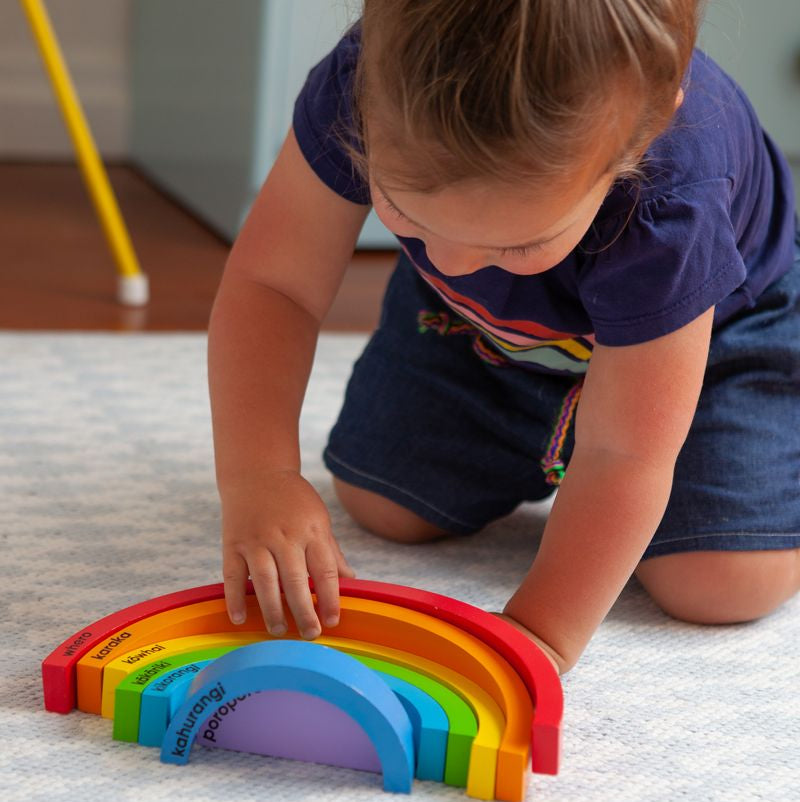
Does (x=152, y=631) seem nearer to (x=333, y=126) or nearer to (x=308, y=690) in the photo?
(x=308, y=690)

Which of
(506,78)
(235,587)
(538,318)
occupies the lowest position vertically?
(235,587)

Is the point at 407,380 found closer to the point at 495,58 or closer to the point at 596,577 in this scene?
the point at 596,577

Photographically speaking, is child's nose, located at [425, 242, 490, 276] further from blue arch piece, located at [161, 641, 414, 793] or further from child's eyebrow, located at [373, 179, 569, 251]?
blue arch piece, located at [161, 641, 414, 793]

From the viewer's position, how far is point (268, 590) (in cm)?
59

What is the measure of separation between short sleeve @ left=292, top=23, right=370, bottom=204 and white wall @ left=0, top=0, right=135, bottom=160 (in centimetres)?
149

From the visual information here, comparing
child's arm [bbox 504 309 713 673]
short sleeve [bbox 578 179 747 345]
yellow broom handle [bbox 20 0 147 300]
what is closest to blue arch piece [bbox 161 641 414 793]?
child's arm [bbox 504 309 713 673]

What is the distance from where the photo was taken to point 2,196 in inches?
71.1

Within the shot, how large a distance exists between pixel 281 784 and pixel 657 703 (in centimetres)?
21

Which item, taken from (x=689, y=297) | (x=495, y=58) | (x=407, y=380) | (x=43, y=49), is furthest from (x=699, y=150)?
(x=43, y=49)

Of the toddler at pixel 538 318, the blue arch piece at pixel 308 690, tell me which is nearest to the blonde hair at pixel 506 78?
the toddler at pixel 538 318

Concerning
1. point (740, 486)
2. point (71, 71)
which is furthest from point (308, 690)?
point (71, 71)

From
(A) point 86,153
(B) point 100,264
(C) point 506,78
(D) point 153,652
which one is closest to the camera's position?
(C) point 506,78

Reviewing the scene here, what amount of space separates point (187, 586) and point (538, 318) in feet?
0.85

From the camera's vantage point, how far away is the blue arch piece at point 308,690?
19.6 inches
